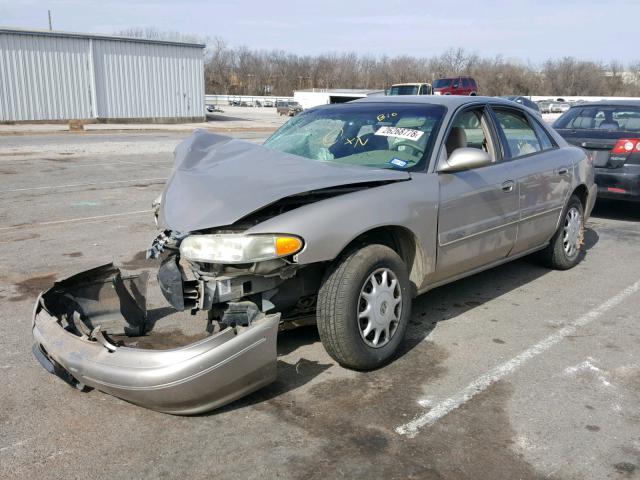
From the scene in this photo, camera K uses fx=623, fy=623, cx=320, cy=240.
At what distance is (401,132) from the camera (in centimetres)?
448

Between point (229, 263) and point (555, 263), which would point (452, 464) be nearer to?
point (229, 263)

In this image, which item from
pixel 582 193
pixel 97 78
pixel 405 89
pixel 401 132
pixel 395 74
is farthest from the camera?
pixel 395 74

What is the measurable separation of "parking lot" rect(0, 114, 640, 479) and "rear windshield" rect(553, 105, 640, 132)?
11.0 ft

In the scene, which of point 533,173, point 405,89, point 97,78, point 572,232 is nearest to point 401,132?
point 533,173

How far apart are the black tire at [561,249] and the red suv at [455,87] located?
85.8 feet

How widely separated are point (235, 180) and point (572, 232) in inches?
148

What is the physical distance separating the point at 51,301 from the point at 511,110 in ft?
12.8

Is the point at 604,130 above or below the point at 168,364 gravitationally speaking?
above

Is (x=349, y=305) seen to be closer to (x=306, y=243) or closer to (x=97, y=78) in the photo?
(x=306, y=243)

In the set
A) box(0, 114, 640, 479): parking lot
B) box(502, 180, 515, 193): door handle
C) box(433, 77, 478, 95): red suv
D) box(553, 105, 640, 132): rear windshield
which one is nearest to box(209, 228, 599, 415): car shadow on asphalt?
box(0, 114, 640, 479): parking lot

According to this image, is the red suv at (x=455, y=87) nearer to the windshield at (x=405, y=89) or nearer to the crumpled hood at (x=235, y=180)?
the windshield at (x=405, y=89)

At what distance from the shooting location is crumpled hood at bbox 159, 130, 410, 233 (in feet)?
11.1

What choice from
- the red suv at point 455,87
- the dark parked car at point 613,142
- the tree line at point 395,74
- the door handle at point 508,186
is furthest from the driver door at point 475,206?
the tree line at point 395,74

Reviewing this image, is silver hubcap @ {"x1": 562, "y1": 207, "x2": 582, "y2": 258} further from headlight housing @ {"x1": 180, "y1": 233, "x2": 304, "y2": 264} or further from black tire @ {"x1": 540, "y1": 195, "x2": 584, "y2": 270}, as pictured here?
headlight housing @ {"x1": 180, "y1": 233, "x2": 304, "y2": 264}
